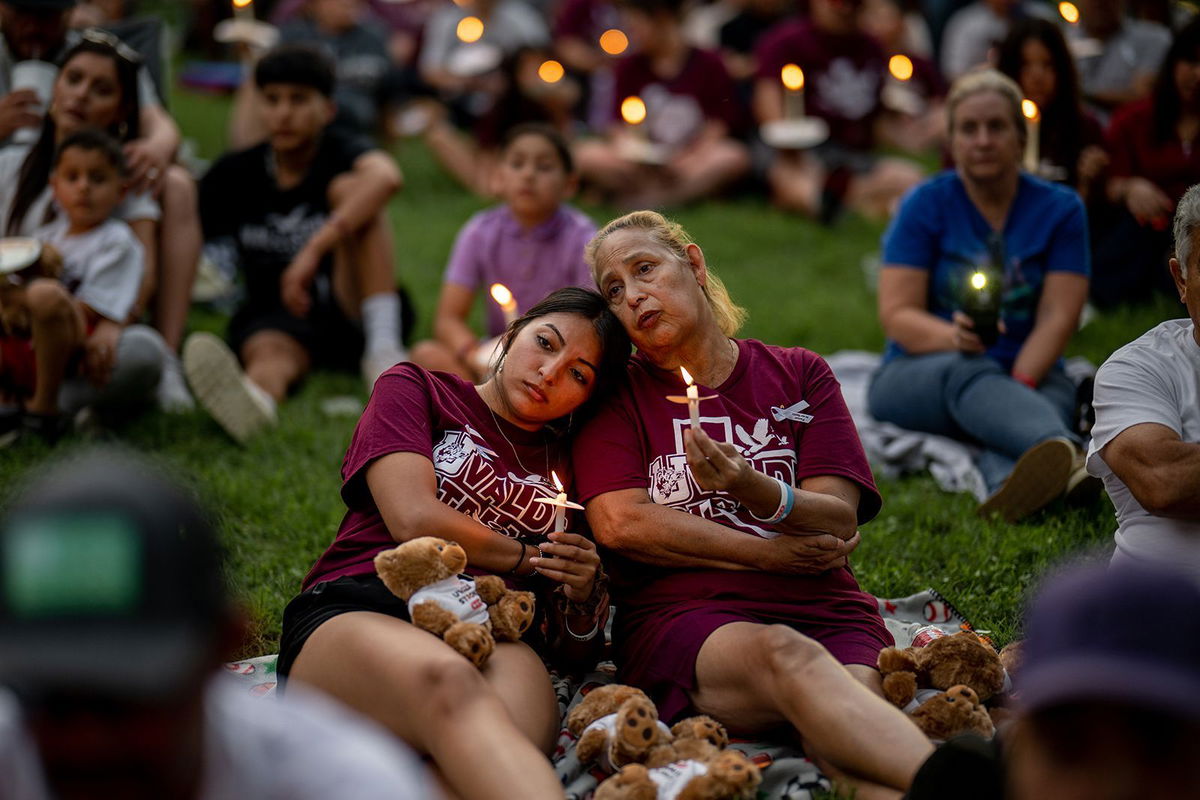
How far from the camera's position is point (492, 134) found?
32.7ft

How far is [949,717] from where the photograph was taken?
118 inches

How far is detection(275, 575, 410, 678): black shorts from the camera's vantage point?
3.03 metres

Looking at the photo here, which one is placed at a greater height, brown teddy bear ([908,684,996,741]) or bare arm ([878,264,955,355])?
bare arm ([878,264,955,355])

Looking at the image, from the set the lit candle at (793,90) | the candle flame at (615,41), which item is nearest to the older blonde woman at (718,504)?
the lit candle at (793,90)

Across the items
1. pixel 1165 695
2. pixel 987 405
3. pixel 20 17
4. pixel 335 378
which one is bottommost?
pixel 335 378

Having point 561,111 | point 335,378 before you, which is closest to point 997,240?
point 335,378

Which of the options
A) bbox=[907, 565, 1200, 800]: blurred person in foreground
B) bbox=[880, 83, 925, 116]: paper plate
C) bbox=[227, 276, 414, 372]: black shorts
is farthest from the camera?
bbox=[880, 83, 925, 116]: paper plate

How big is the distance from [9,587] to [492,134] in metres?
8.73

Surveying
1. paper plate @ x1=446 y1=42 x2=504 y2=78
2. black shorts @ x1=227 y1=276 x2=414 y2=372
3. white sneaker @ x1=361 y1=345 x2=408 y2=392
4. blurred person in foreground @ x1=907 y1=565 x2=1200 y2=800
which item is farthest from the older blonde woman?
paper plate @ x1=446 y1=42 x2=504 y2=78

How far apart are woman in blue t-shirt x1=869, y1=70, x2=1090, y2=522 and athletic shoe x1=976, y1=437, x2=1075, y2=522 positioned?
0.77ft

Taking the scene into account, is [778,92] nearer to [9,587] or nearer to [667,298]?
[667,298]

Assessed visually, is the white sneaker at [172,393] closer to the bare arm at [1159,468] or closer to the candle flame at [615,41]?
the bare arm at [1159,468]

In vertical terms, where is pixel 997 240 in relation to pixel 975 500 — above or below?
above

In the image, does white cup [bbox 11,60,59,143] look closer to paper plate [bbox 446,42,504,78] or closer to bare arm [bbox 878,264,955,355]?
bare arm [bbox 878,264,955,355]
